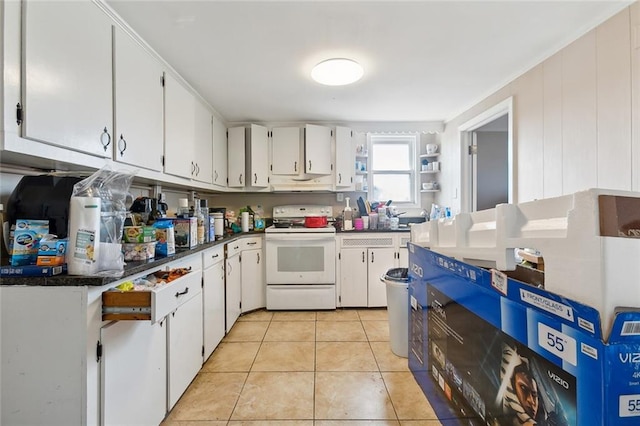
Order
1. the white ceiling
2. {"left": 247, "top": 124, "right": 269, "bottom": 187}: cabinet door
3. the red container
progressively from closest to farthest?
1. the white ceiling
2. the red container
3. {"left": 247, "top": 124, "right": 269, "bottom": 187}: cabinet door

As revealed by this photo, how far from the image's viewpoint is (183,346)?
1686mm

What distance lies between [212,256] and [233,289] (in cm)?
66

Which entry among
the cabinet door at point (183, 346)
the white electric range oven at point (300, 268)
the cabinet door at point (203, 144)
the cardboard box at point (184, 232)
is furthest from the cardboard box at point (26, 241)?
the white electric range oven at point (300, 268)

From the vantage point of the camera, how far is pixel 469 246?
3.86 feet

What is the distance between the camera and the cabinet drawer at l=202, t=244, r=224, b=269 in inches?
80.4

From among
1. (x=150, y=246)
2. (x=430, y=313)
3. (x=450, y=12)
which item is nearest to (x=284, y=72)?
(x=450, y=12)

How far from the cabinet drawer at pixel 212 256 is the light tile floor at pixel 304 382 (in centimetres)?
78

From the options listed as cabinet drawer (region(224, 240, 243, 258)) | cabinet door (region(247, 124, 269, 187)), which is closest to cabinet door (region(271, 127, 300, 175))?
cabinet door (region(247, 124, 269, 187))

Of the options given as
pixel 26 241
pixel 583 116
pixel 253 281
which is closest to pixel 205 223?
pixel 253 281

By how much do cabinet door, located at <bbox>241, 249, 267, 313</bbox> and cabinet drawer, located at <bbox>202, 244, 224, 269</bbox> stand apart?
1.98 feet

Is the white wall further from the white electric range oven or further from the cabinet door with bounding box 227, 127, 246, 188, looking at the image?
the cabinet door with bounding box 227, 127, 246, 188

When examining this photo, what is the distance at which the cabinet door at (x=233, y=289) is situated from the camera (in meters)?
2.54

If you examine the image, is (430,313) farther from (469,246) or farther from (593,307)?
(593,307)

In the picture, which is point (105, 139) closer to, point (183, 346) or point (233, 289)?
point (183, 346)
